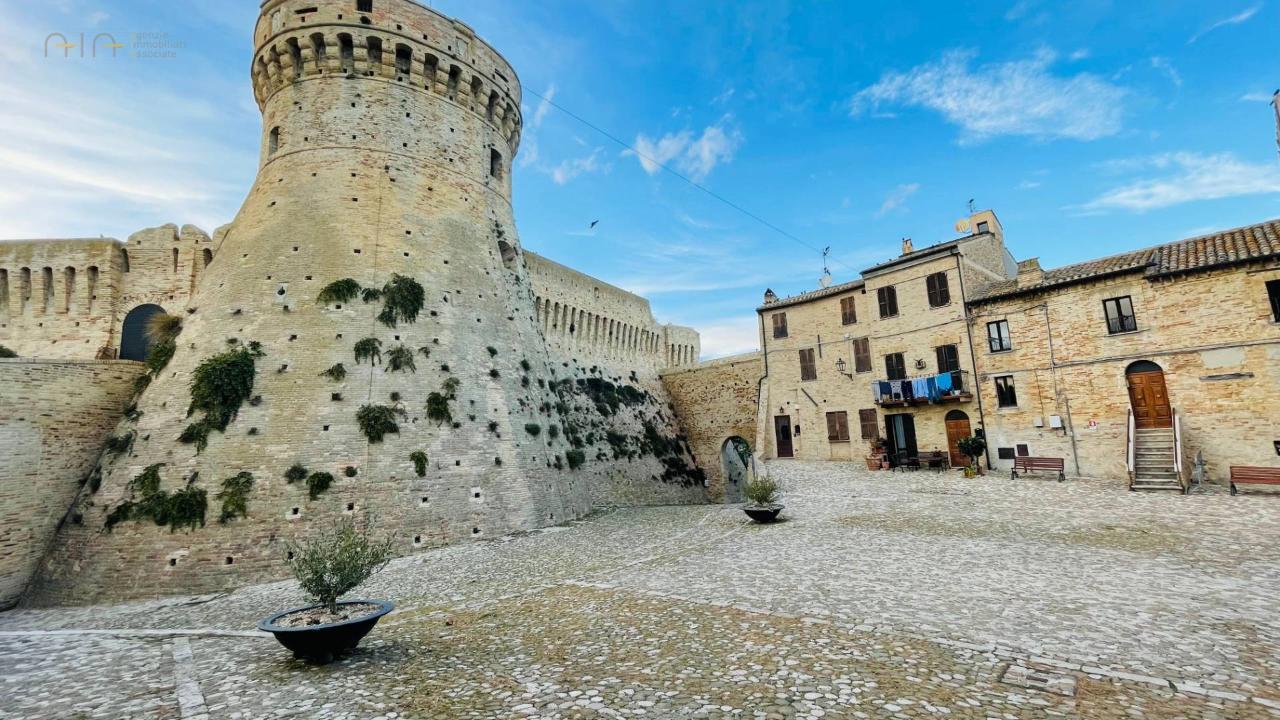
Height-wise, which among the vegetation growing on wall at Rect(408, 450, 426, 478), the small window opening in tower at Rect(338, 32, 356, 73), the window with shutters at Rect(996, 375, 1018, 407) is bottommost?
the vegetation growing on wall at Rect(408, 450, 426, 478)

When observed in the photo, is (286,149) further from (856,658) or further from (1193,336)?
(1193,336)

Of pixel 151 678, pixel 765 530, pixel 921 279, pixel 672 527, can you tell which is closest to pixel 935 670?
pixel 765 530

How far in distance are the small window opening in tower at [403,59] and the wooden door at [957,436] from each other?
1092 inches

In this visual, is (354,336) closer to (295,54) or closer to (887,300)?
(295,54)

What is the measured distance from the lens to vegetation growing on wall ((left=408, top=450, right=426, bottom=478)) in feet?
58.5

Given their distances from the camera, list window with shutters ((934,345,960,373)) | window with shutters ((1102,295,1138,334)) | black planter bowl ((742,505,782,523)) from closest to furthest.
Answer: black planter bowl ((742,505,782,523)) < window with shutters ((1102,295,1138,334)) < window with shutters ((934,345,960,373))

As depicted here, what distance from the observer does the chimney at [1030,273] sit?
21.3 m

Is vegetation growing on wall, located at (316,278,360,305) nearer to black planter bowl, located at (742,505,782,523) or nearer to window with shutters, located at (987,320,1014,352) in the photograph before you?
black planter bowl, located at (742,505,782,523)

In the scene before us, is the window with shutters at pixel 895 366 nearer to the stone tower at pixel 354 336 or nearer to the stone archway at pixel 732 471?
the stone archway at pixel 732 471

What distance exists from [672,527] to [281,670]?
40.7 feet

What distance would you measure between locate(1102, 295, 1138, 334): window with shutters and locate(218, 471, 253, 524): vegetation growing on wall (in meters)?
28.8

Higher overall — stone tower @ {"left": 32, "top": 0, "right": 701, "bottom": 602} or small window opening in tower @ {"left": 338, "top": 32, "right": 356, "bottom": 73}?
small window opening in tower @ {"left": 338, "top": 32, "right": 356, "bottom": 73}

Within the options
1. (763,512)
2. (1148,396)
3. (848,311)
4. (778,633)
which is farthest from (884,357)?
(778,633)

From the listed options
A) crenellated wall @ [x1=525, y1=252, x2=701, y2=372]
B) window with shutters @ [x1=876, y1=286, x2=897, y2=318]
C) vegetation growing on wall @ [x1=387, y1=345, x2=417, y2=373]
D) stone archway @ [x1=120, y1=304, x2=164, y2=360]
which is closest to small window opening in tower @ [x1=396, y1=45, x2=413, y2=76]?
crenellated wall @ [x1=525, y1=252, x2=701, y2=372]
